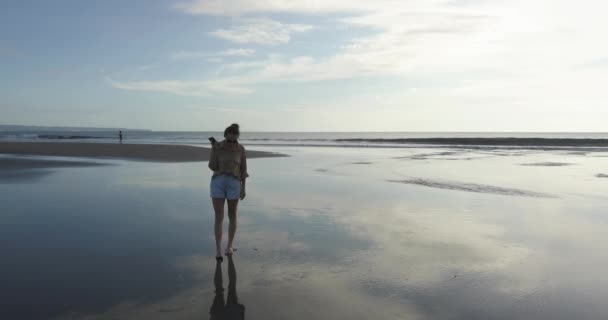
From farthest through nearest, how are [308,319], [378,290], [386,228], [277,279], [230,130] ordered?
[386,228], [230,130], [277,279], [378,290], [308,319]

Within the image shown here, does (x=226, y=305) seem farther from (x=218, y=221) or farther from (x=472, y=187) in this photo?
(x=472, y=187)

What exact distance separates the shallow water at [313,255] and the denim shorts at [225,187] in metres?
0.86

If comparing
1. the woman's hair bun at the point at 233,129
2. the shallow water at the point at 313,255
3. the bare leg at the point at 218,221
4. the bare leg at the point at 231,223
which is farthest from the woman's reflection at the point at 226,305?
the woman's hair bun at the point at 233,129

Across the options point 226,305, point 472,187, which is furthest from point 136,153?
point 226,305

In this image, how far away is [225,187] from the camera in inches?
258

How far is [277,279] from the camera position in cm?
538

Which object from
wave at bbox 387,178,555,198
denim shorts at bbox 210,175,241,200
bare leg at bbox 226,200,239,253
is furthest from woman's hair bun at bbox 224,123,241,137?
wave at bbox 387,178,555,198

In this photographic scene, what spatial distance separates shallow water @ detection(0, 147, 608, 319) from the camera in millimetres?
4598

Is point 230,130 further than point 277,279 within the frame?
Yes

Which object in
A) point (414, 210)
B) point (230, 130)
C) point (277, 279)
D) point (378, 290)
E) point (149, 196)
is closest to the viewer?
point (378, 290)

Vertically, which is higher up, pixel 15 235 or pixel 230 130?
pixel 230 130

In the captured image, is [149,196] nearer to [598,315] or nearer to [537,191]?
[598,315]

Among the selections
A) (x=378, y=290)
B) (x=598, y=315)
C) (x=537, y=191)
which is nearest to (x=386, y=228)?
(x=378, y=290)

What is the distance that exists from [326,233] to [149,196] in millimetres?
5672
